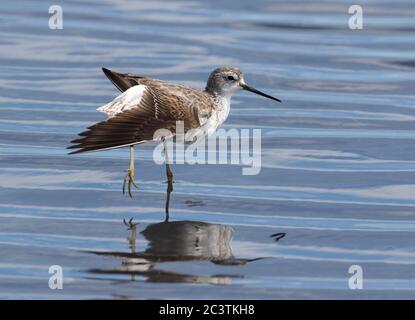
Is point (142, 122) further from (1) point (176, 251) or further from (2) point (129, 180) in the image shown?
(1) point (176, 251)

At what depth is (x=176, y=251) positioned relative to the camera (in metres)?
9.90

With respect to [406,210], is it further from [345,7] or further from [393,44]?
[345,7]

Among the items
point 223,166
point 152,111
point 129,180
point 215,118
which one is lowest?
point 129,180

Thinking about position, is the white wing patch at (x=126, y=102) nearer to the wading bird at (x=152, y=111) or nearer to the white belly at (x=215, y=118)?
the wading bird at (x=152, y=111)

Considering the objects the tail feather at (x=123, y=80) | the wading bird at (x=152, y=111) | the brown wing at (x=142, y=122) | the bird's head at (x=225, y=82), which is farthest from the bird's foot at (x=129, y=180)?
the bird's head at (x=225, y=82)

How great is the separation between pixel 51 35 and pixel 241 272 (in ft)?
29.9

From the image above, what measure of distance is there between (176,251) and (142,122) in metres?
1.60

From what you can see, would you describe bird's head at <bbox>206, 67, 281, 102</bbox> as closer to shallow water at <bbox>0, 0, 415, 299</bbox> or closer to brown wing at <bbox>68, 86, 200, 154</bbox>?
shallow water at <bbox>0, 0, 415, 299</bbox>

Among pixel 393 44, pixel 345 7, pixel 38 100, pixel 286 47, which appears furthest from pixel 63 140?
pixel 345 7

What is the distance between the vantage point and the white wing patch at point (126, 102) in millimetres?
11336

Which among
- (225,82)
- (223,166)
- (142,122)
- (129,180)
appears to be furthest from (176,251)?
(225,82)

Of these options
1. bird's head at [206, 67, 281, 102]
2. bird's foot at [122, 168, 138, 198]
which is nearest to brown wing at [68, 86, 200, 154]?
bird's foot at [122, 168, 138, 198]

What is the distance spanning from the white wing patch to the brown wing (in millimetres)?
51

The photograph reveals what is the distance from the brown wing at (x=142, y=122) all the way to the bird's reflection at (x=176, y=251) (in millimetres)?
774
